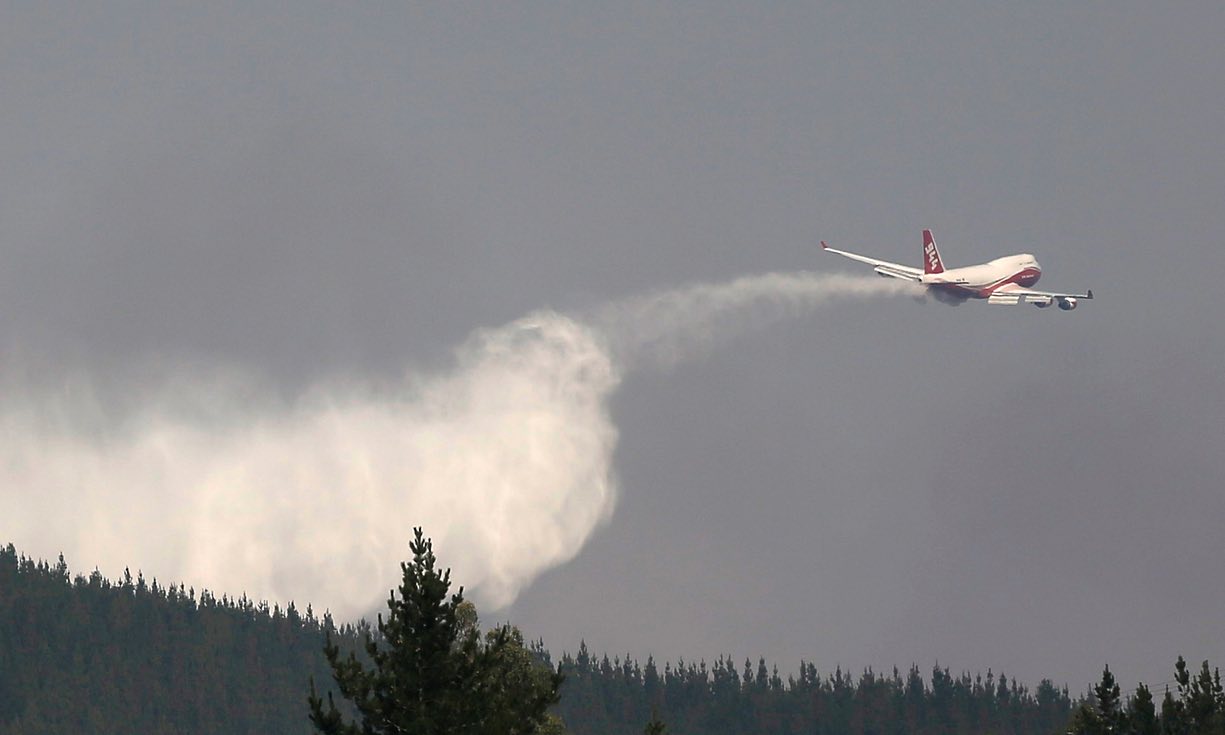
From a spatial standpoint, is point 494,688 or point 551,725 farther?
point 551,725

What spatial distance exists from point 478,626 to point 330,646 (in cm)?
1115

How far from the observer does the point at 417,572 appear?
52.8m

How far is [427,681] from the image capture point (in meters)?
52.3

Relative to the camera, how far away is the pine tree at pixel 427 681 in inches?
2007

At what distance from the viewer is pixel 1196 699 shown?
116250 millimetres

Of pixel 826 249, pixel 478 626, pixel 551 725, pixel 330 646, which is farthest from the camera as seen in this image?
pixel 826 249

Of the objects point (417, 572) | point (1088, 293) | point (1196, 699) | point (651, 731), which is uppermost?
point (1088, 293)

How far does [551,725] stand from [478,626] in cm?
611

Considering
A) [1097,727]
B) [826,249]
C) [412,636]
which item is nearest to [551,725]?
[412,636]

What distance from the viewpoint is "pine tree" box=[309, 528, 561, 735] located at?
51.0 meters

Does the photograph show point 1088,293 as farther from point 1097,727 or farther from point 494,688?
point 494,688

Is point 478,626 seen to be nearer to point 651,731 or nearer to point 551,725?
point 551,725

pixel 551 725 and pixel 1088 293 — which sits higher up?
pixel 1088 293

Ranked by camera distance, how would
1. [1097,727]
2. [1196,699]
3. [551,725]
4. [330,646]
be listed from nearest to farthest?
[330,646] → [551,725] → [1097,727] → [1196,699]
